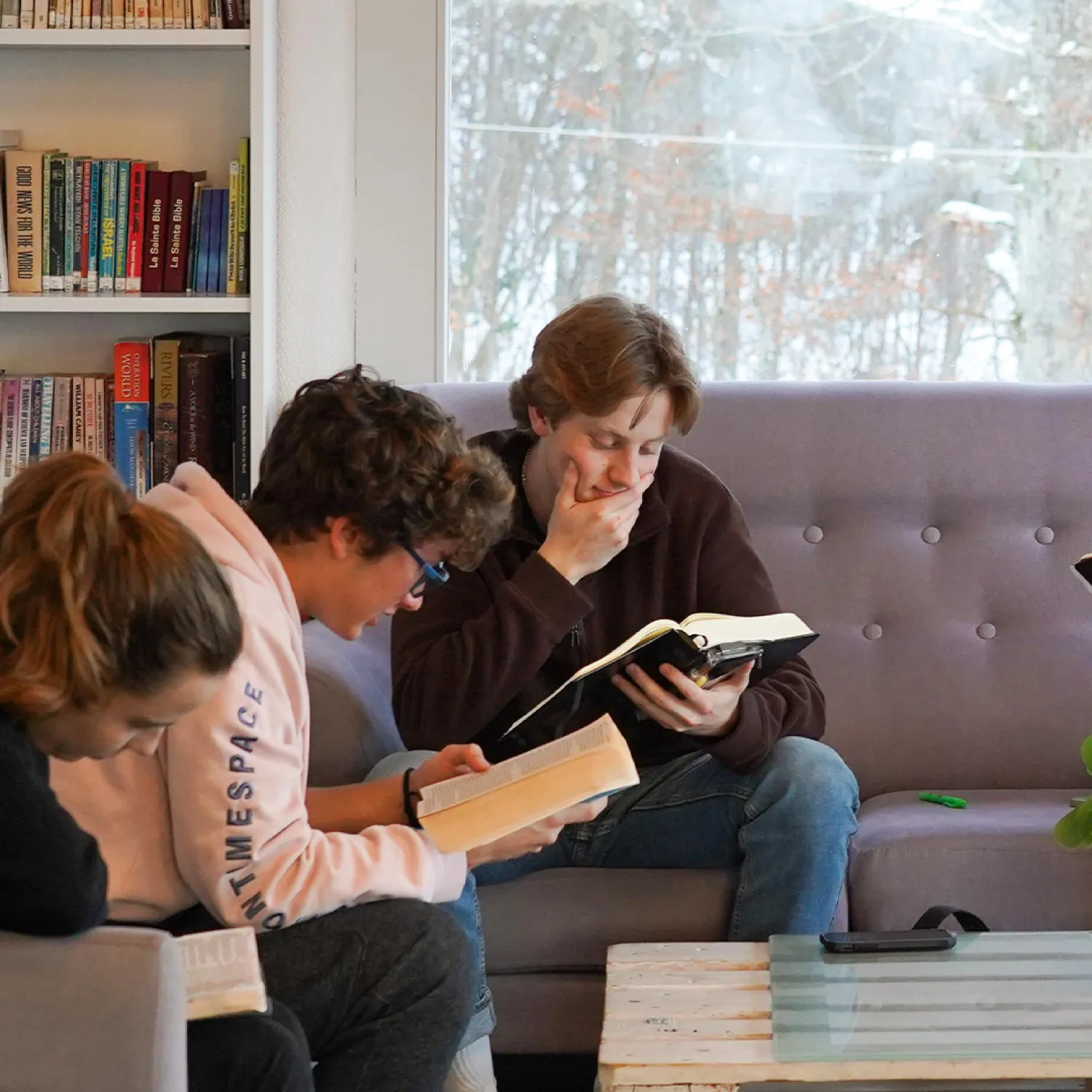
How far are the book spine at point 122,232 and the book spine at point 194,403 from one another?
0.16 metres

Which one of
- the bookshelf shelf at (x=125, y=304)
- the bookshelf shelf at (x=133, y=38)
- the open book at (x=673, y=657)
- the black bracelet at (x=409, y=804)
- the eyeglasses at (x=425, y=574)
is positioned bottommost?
the black bracelet at (x=409, y=804)

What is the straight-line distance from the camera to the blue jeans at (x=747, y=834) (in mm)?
1803

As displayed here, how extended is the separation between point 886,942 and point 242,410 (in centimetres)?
147

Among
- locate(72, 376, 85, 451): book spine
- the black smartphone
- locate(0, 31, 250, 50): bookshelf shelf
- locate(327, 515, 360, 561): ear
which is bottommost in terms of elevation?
the black smartphone

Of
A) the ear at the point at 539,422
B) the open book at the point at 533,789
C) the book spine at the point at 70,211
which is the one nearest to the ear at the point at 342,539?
the open book at the point at 533,789

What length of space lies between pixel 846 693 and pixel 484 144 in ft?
3.99

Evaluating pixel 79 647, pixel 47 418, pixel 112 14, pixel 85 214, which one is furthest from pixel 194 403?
pixel 79 647

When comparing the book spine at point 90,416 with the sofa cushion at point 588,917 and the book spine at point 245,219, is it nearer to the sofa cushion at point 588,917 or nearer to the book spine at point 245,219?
the book spine at point 245,219

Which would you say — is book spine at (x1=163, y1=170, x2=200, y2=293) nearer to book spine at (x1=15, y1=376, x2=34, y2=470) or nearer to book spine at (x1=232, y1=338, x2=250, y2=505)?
book spine at (x1=232, y1=338, x2=250, y2=505)

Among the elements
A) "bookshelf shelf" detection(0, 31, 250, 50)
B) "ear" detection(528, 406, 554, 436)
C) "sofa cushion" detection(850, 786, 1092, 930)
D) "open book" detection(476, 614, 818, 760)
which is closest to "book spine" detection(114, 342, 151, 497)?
"bookshelf shelf" detection(0, 31, 250, 50)

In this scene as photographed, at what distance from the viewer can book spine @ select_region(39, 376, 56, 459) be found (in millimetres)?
2613

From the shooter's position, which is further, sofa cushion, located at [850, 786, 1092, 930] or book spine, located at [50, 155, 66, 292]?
book spine, located at [50, 155, 66, 292]

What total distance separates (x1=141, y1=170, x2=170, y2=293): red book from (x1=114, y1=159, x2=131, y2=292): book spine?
0.10 feet

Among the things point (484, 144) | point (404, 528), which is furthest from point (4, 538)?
point (484, 144)
